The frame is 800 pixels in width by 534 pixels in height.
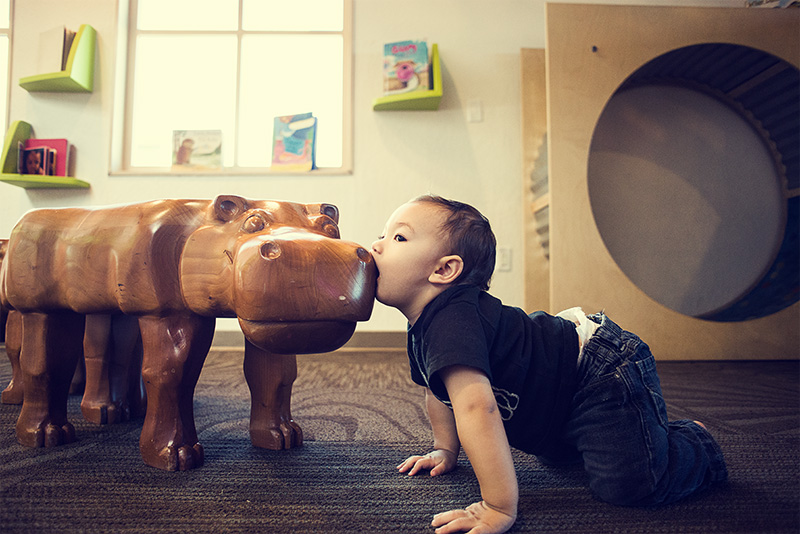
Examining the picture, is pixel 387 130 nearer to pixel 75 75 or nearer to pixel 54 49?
pixel 75 75

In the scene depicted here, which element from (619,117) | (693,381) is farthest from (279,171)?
(693,381)

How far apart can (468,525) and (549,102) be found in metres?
1.53

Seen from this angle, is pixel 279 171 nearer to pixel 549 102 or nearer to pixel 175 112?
pixel 175 112

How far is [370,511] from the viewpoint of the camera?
53 cm

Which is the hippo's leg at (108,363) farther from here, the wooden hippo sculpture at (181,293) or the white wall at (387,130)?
the white wall at (387,130)

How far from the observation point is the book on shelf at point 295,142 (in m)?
2.15

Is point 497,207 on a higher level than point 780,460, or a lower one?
higher

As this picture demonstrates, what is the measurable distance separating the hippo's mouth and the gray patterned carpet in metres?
0.18

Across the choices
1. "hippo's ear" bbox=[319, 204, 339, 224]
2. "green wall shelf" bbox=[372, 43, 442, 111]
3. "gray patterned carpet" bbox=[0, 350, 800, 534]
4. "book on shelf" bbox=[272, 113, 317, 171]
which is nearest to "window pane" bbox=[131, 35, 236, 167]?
"book on shelf" bbox=[272, 113, 317, 171]

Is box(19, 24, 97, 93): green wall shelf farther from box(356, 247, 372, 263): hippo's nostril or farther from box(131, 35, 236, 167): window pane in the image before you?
box(356, 247, 372, 263): hippo's nostril

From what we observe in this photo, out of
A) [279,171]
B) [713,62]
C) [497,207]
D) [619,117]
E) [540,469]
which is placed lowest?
[540,469]

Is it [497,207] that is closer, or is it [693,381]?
[693,381]

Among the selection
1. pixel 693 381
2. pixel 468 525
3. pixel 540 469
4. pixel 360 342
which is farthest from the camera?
pixel 360 342

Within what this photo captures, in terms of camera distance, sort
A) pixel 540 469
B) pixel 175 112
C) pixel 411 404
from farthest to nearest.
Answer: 1. pixel 175 112
2. pixel 411 404
3. pixel 540 469
